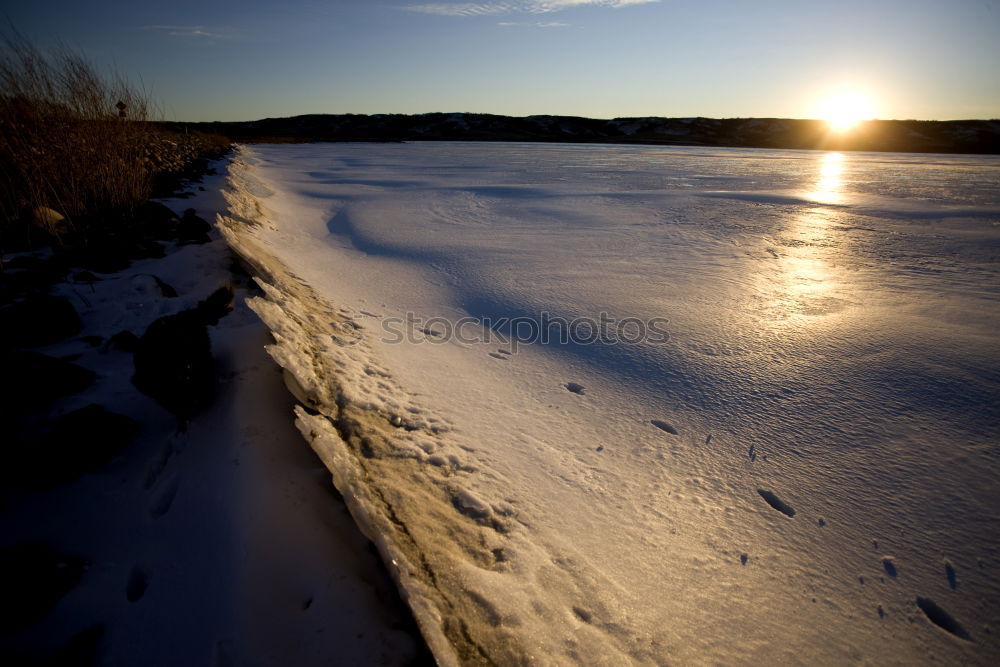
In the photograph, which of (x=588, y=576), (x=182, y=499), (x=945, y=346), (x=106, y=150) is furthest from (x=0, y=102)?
(x=945, y=346)

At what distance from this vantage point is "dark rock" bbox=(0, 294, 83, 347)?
1838 mm

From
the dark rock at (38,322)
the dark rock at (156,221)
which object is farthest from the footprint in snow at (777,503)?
the dark rock at (156,221)

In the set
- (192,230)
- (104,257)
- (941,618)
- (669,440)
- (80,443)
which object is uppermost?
(192,230)

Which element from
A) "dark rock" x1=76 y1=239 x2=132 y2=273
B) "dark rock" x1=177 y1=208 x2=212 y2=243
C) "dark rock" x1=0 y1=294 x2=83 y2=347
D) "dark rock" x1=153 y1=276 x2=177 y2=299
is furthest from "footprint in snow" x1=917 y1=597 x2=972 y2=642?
"dark rock" x1=177 y1=208 x2=212 y2=243

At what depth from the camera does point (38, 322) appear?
1.91 m

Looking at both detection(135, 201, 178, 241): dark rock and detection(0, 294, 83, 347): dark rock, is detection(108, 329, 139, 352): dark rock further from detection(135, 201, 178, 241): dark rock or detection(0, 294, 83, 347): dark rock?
detection(135, 201, 178, 241): dark rock

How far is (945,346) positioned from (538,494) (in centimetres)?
225

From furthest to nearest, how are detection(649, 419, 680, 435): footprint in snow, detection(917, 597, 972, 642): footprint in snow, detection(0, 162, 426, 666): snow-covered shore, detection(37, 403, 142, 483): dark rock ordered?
detection(649, 419, 680, 435): footprint in snow < detection(37, 403, 142, 483): dark rock < detection(917, 597, 972, 642): footprint in snow < detection(0, 162, 426, 666): snow-covered shore

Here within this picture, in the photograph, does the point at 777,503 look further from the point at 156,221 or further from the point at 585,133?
the point at 585,133

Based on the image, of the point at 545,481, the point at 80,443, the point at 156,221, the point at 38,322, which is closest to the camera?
the point at 80,443

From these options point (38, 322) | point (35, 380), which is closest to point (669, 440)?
point (35, 380)

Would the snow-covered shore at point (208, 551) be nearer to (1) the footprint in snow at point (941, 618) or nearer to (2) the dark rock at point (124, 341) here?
(2) the dark rock at point (124, 341)

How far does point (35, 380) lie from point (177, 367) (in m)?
0.51

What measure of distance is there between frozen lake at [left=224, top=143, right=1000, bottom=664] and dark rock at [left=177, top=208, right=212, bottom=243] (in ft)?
1.38
